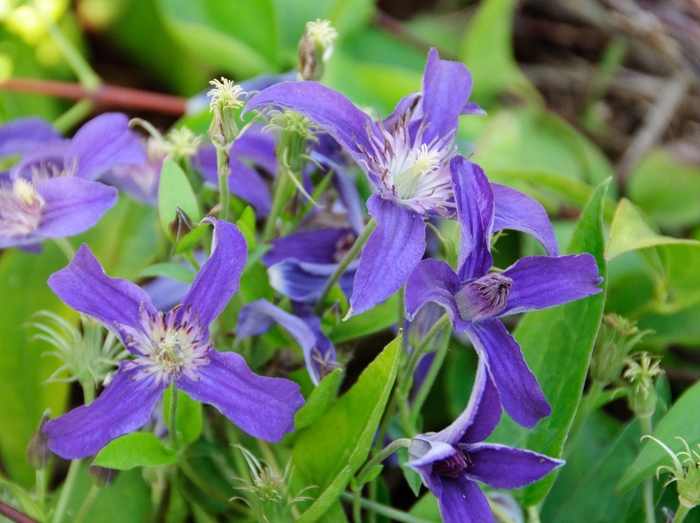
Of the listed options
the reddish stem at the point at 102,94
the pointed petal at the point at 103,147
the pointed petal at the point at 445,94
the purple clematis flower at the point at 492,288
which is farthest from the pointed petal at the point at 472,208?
the reddish stem at the point at 102,94

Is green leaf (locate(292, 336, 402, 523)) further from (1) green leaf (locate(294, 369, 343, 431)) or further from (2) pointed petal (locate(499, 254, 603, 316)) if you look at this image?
(2) pointed petal (locate(499, 254, 603, 316))

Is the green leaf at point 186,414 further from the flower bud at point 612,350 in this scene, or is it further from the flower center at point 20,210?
the flower bud at point 612,350

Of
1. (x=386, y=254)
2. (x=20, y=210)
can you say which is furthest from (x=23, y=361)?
(x=386, y=254)

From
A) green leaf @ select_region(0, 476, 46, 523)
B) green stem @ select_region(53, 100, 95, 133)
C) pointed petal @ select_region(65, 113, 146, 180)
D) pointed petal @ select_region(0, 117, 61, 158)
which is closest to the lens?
green leaf @ select_region(0, 476, 46, 523)

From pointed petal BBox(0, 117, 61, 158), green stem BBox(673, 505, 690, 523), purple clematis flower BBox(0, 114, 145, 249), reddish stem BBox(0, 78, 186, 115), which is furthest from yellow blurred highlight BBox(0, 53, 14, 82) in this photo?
green stem BBox(673, 505, 690, 523)

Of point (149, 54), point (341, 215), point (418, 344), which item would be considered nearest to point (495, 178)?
point (341, 215)

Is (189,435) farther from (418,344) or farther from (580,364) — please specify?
(580,364)
